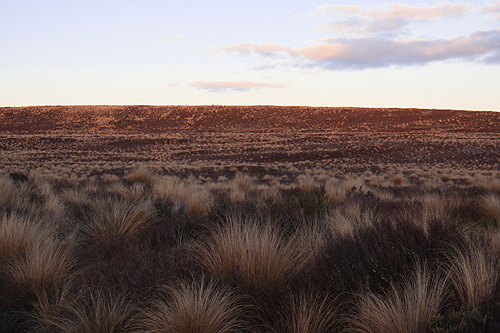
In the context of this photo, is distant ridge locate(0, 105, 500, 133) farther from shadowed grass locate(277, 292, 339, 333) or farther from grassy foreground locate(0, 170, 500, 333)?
shadowed grass locate(277, 292, 339, 333)

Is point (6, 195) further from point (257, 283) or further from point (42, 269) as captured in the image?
point (257, 283)

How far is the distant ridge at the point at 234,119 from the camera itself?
74.6m

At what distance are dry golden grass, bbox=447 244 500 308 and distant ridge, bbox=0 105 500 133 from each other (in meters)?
66.7

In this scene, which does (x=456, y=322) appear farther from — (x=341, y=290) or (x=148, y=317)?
(x=148, y=317)

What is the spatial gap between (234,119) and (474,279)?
271 ft

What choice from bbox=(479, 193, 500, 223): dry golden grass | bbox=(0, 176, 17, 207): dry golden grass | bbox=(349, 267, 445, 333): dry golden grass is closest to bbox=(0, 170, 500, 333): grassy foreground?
bbox=(349, 267, 445, 333): dry golden grass

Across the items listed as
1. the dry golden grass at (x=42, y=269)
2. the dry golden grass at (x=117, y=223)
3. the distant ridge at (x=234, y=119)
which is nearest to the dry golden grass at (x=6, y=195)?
the dry golden grass at (x=117, y=223)

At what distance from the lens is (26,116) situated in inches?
3442

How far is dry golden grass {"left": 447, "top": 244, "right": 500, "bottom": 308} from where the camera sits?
2.99 metres

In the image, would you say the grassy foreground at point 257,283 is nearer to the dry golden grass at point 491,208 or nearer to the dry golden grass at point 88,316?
the dry golden grass at point 88,316

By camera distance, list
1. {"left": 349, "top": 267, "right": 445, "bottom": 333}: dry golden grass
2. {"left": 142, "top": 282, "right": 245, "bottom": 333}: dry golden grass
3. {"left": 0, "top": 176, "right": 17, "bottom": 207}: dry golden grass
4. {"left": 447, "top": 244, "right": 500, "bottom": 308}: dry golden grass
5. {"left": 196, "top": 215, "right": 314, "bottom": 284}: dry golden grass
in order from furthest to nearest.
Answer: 1. {"left": 0, "top": 176, "right": 17, "bottom": 207}: dry golden grass
2. {"left": 196, "top": 215, "right": 314, "bottom": 284}: dry golden grass
3. {"left": 447, "top": 244, "right": 500, "bottom": 308}: dry golden grass
4. {"left": 142, "top": 282, "right": 245, "bottom": 333}: dry golden grass
5. {"left": 349, "top": 267, "right": 445, "bottom": 333}: dry golden grass

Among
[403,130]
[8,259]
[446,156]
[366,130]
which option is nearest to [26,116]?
[366,130]

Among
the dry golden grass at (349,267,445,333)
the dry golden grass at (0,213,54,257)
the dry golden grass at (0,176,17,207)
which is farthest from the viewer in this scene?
the dry golden grass at (0,176,17,207)

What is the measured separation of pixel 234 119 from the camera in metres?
85.0
